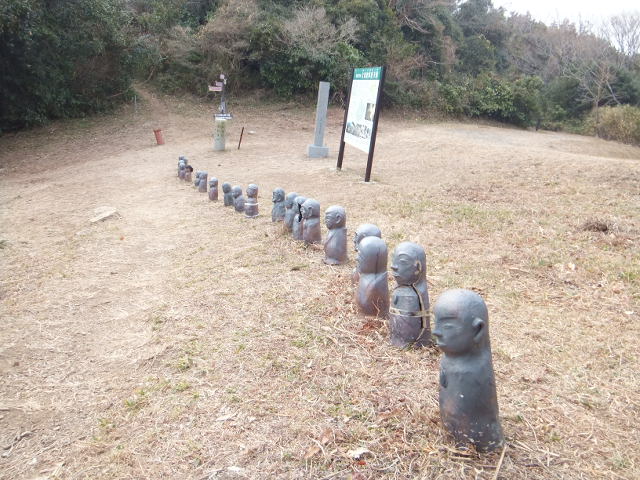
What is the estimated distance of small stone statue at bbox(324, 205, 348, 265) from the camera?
4.31m

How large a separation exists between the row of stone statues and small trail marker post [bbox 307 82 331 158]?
22.0 ft

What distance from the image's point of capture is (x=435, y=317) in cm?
211

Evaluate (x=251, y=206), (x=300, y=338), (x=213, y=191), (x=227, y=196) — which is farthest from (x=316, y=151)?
(x=300, y=338)

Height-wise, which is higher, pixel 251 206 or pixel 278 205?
pixel 278 205

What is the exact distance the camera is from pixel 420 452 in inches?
84.4

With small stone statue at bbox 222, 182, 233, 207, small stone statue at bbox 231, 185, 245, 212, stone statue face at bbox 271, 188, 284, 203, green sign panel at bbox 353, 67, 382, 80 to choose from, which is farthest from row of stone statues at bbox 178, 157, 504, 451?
green sign panel at bbox 353, 67, 382, 80

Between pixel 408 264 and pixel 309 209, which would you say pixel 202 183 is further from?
pixel 408 264

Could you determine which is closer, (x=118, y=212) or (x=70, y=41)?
(x=118, y=212)

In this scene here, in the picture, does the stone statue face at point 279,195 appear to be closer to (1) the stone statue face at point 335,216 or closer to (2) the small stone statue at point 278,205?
(2) the small stone statue at point 278,205

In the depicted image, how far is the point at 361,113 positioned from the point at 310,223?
169 inches

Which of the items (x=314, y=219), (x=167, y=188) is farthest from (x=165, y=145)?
(x=314, y=219)

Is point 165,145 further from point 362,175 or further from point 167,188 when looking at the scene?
point 362,175

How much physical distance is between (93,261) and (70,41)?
36.3ft

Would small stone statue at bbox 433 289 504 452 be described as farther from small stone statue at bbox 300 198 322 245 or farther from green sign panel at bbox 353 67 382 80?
green sign panel at bbox 353 67 382 80
